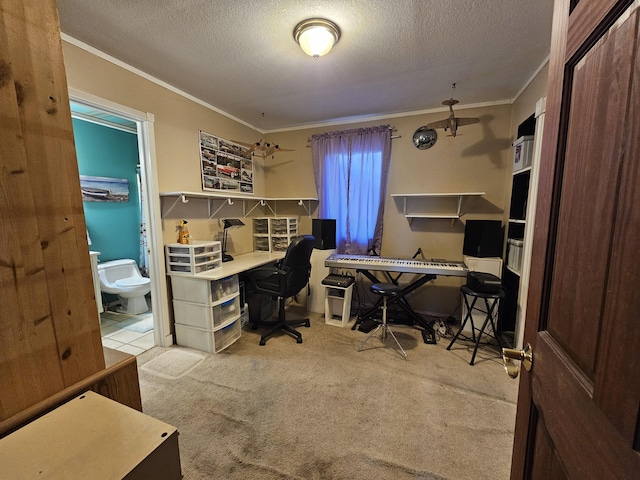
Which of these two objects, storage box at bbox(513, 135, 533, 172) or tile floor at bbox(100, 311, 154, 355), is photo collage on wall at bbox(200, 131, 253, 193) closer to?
tile floor at bbox(100, 311, 154, 355)

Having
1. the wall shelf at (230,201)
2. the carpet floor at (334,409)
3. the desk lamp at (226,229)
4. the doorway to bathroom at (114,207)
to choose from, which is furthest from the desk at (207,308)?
the wall shelf at (230,201)

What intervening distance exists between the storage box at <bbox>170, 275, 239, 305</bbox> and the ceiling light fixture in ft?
6.44

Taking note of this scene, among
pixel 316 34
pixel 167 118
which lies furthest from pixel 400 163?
pixel 167 118

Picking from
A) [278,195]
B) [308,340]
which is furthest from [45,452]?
[278,195]

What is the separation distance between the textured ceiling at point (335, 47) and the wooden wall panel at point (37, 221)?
44.9 inches

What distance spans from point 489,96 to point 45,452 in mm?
3706

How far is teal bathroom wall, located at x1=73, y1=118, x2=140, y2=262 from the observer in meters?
3.21

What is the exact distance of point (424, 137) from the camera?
121 inches

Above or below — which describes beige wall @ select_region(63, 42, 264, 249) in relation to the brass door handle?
above

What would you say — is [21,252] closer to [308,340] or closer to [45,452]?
[45,452]

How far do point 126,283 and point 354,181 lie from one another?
312cm

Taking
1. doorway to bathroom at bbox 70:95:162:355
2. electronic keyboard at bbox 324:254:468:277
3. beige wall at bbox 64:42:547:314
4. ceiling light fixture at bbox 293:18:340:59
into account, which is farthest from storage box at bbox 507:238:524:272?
doorway to bathroom at bbox 70:95:162:355

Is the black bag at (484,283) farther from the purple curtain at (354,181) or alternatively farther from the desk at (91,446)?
the desk at (91,446)

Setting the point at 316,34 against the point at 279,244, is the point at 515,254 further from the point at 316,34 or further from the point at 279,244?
the point at 279,244
